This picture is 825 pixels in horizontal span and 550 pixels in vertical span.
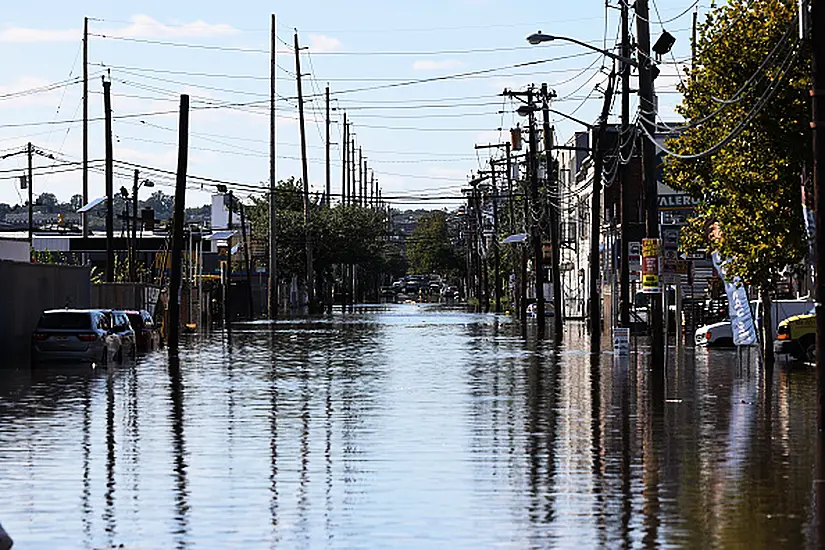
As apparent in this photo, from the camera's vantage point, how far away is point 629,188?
99750mm

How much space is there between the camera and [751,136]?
102 ft

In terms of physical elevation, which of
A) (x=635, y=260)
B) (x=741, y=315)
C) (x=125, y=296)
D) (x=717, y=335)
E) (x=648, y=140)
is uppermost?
(x=648, y=140)

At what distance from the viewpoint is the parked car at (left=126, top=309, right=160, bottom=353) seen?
49.1 m

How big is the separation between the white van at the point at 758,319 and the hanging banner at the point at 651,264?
251 cm

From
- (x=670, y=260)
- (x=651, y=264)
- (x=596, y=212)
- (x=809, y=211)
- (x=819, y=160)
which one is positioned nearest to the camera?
(x=819, y=160)

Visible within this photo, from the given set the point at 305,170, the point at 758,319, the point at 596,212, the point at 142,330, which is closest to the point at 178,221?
the point at 142,330

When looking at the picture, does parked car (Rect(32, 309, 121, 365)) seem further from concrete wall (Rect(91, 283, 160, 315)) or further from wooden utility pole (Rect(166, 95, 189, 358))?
concrete wall (Rect(91, 283, 160, 315))

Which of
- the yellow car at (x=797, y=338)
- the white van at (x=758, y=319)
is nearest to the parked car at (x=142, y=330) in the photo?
the white van at (x=758, y=319)

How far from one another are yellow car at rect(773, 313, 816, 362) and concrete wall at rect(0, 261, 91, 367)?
62.6ft

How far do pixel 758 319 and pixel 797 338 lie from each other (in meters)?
2.95

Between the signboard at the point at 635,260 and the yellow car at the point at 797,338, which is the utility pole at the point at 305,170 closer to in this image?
the signboard at the point at 635,260

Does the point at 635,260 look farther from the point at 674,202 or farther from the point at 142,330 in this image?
the point at 142,330

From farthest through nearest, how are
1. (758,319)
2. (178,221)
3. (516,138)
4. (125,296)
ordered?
(516,138)
(125,296)
(178,221)
(758,319)

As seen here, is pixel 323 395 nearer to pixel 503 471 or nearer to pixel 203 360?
pixel 503 471
